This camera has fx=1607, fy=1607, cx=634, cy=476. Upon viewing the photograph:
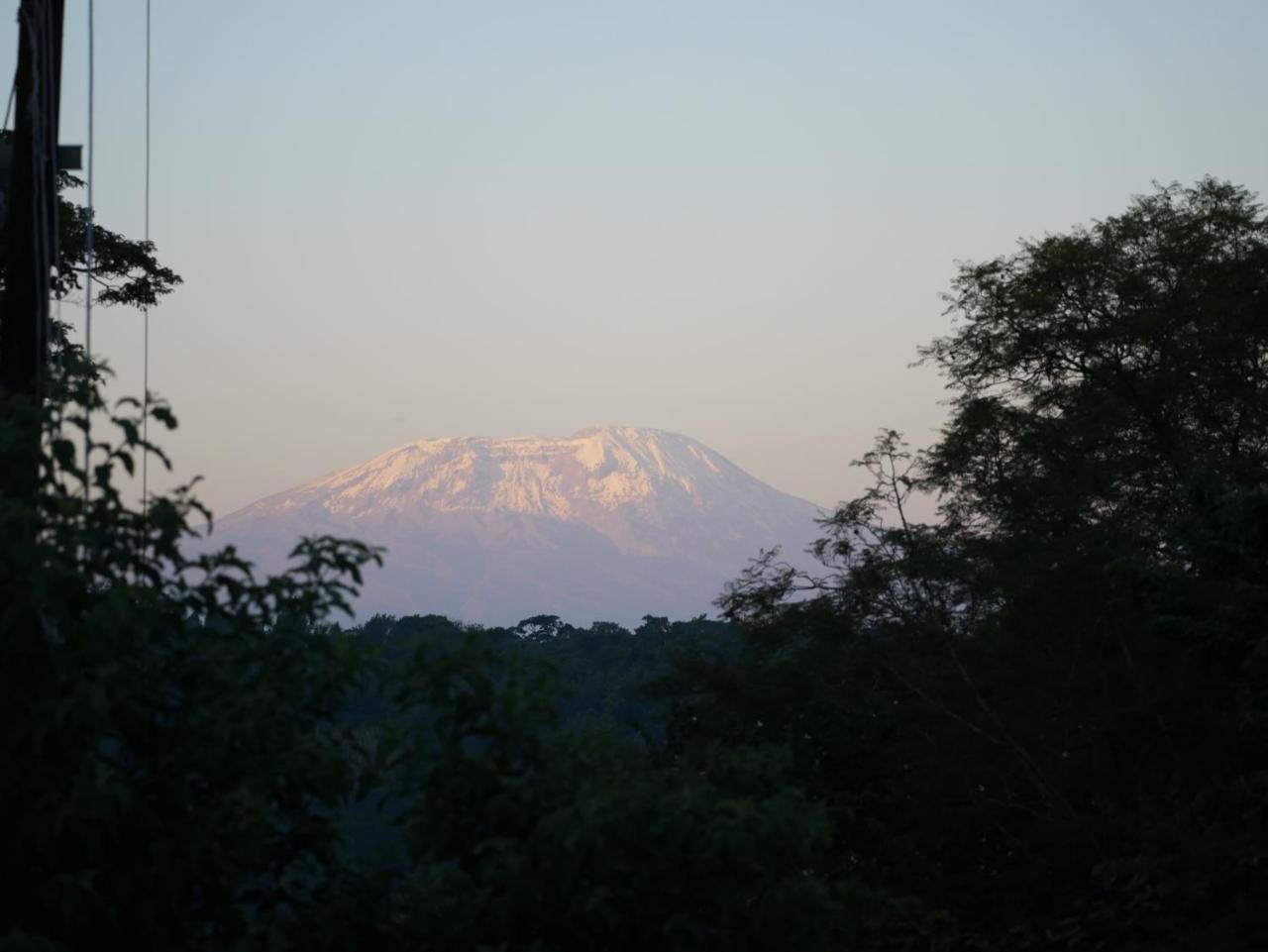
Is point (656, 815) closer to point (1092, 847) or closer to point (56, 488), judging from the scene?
point (56, 488)

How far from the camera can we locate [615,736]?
7.35m

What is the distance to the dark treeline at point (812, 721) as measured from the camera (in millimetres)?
6652

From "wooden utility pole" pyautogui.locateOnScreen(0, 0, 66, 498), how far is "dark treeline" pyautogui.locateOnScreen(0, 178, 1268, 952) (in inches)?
189

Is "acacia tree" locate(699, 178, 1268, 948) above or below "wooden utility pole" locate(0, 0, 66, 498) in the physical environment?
below

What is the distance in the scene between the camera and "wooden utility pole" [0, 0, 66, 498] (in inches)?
500

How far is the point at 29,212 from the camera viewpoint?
1281cm

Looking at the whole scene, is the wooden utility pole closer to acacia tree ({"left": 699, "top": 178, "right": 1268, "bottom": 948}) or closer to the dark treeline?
the dark treeline

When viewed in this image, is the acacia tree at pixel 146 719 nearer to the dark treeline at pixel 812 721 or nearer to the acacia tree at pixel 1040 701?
the dark treeline at pixel 812 721

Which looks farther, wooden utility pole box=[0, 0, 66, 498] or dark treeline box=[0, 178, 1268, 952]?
wooden utility pole box=[0, 0, 66, 498]

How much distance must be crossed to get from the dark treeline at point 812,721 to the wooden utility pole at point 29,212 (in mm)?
4798

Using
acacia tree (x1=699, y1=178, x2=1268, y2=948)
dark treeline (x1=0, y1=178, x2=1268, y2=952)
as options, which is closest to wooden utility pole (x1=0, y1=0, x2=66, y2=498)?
dark treeline (x1=0, y1=178, x2=1268, y2=952)

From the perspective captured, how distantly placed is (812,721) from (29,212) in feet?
41.7

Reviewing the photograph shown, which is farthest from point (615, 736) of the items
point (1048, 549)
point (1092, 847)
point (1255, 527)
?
point (1048, 549)

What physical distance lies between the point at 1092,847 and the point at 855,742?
3514 millimetres
